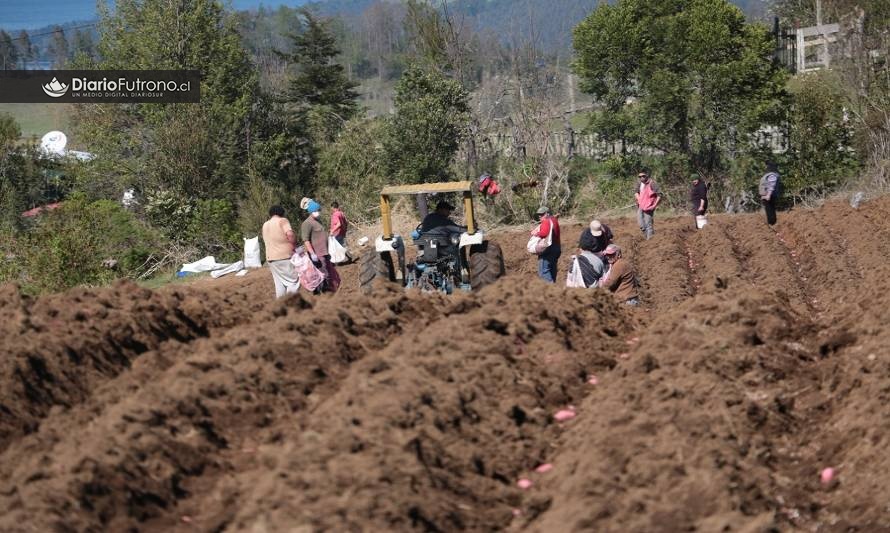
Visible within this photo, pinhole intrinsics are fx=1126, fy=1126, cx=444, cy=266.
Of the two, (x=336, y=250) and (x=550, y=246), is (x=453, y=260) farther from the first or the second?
(x=336, y=250)

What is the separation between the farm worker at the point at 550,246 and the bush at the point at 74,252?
33.0 ft

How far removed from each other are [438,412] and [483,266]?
6.54 meters

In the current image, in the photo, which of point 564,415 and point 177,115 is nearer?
point 564,415

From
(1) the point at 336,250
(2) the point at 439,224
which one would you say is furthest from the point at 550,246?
(1) the point at 336,250

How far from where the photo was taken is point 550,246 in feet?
43.5

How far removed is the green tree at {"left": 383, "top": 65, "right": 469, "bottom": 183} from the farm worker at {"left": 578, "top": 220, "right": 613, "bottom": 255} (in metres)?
17.8

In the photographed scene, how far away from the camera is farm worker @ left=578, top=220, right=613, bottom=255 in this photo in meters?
11.7

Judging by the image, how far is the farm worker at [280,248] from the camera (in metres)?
12.7

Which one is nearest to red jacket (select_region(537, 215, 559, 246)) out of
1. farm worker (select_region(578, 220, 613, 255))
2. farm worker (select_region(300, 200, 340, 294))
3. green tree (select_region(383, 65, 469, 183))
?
farm worker (select_region(578, 220, 613, 255))

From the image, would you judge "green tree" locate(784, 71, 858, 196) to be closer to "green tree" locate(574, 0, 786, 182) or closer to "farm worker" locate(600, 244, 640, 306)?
"green tree" locate(574, 0, 786, 182)

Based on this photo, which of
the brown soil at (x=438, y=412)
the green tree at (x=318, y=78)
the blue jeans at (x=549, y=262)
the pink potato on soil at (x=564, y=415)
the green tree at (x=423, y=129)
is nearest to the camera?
the brown soil at (x=438, y=412)

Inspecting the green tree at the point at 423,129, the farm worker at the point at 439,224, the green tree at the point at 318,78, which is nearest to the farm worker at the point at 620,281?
the farm worker at the point at 439,224

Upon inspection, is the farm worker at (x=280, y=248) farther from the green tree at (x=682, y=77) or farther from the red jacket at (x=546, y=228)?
the green tree at (x=682, y=77)

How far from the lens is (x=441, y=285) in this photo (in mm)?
12742
